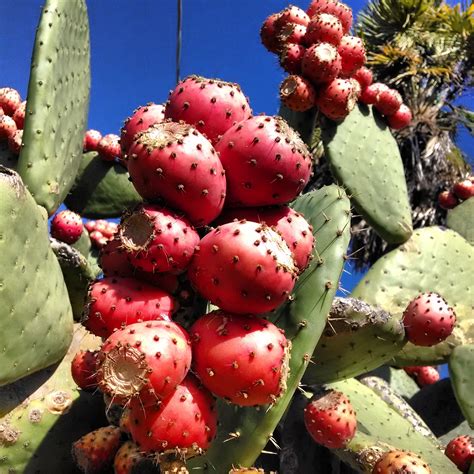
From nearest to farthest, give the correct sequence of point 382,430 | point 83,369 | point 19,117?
point 83,369 < point 382,430 < point 19,117

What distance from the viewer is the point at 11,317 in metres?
1.31

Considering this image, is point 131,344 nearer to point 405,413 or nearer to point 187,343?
point 187,343

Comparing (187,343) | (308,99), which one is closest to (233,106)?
(187,343)

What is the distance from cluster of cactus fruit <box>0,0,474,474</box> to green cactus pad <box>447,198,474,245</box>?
447 millimetres

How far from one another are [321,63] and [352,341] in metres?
1.03

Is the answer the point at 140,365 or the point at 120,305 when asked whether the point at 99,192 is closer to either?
the point at 120,305

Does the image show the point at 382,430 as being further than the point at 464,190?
No

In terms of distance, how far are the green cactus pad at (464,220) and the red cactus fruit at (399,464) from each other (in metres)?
1.61

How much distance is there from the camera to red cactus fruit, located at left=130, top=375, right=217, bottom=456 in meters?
0.84

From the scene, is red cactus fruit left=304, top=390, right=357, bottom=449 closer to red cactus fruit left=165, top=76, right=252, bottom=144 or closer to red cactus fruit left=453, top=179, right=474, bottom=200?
red cactus fruit left=165, top=76, right=252, bottom=144

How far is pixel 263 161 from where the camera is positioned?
97cm

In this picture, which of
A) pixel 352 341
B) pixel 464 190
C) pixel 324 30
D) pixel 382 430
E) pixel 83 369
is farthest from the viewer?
pixel 464 190

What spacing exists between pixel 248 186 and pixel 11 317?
0.66 m

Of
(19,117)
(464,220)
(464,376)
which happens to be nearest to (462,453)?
(464,376)
